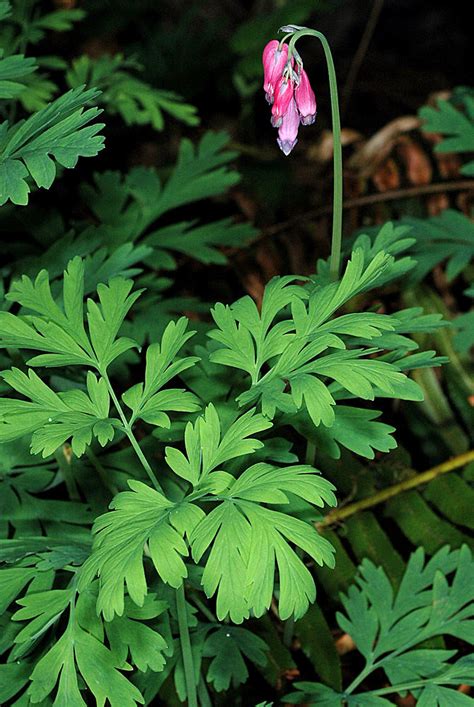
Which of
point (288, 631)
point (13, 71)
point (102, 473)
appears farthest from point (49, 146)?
point (288, 631)

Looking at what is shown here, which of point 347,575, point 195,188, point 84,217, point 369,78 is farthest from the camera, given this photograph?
point 369,78

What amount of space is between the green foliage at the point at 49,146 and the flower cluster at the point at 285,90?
0.31 m

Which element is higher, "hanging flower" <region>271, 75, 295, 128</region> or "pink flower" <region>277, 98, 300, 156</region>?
"hanging flower" <region>271, 75, 295, 128</region>

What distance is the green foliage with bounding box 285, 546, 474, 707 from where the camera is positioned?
1.58m

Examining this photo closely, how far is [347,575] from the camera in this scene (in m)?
2.01

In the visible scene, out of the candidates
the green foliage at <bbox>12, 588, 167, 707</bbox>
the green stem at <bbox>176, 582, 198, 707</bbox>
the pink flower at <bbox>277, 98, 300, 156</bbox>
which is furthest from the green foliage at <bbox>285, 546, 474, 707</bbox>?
the pink flower at <bbox>277, 98, 300, 156</bbox>

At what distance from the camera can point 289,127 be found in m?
1.49

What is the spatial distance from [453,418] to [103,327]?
1.39 meters

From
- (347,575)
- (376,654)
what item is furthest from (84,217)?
(376,654)

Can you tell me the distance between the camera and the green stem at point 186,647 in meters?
1.42

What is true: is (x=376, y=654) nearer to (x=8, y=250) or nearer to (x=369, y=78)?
(x=8, y=250)

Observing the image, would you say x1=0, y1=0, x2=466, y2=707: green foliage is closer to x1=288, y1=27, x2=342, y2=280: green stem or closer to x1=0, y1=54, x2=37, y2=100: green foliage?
x1=0, y1=54, x2=37, y2=100: green foliage

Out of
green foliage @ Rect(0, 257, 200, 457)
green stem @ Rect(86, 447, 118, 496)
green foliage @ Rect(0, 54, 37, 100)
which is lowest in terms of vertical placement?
green stem @ Rect(86, 447, 118, 496)

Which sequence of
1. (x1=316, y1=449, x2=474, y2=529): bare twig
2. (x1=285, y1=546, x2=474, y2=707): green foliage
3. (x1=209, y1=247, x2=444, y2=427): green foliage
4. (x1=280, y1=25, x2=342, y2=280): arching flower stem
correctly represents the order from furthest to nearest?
(x1=316, y1=449, x2=474, y2=529): bare twig < (x1=285, y1=546, x2=474, y2=707): green foliage < (x1=280, y1=25, x2=342, y2=280): arching flower stem < (x1=209, y1=247, x2=444, y2=427): green foliage
